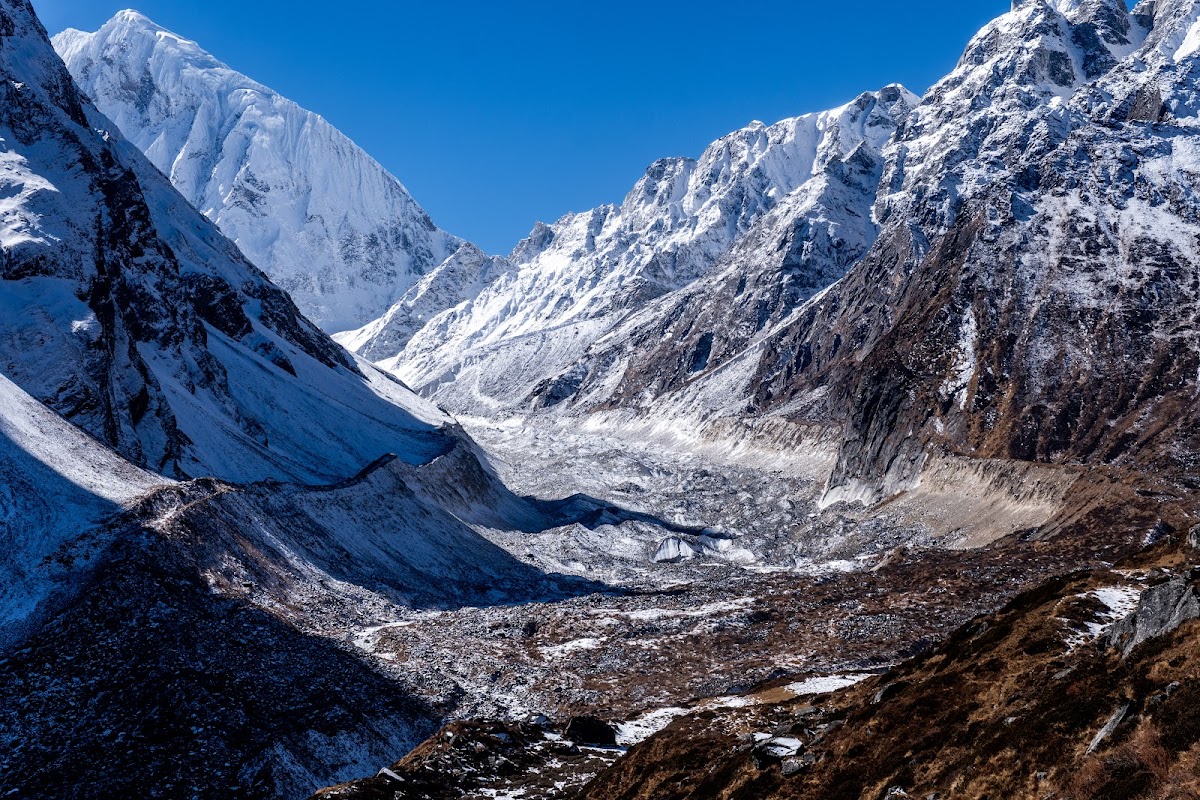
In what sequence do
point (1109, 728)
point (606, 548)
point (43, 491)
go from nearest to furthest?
point (1109, 728), point (43, 491), point (606, 548)

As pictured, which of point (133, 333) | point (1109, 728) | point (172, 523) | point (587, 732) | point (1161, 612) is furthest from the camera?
point (133, 333)

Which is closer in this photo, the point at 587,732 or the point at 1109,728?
the point at 1109,728

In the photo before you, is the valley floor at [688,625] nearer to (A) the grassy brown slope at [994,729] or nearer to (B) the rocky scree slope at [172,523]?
(B) the rocky scree slope at [172,523]

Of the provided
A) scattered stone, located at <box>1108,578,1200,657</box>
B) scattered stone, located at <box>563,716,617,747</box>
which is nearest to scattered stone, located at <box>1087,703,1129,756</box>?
scattered stone, located at <box>1108,578,1200,657</box>

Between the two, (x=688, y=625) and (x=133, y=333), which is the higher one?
(x=133, y=333)

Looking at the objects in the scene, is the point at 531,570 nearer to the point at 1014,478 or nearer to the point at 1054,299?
the point at 1014,478

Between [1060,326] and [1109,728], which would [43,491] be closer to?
[1109,728]

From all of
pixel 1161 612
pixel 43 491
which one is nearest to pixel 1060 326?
pixel 1161 612

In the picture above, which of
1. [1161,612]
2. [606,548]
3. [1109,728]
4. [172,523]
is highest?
[172,523]
